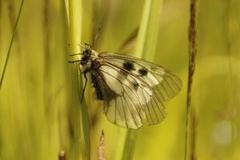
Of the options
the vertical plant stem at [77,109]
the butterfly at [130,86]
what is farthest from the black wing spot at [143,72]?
the vertical plant stem at [77,109]

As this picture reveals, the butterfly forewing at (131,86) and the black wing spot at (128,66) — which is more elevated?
the black wing spot at (128,66)

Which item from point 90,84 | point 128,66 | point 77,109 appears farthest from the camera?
point 90,84

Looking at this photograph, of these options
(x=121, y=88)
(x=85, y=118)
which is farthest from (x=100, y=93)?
(x=85, y=118)

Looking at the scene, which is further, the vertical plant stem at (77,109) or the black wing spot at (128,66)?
the black wing spot at (128,66)

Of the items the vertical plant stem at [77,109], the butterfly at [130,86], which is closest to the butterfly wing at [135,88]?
the butterfly at [130,86]

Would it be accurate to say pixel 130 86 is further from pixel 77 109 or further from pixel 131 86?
pixel 77 109

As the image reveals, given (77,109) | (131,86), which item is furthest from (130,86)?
(77,109)

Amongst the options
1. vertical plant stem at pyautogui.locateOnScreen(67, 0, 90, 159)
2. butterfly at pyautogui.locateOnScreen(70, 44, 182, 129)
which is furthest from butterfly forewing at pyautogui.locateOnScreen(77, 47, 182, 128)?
vertical plant stem at pyautogui.locateOnScreen(67, 0, 90, 159)

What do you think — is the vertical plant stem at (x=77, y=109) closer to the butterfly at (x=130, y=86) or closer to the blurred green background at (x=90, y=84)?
the blurred green background at (x=90, y=84)
